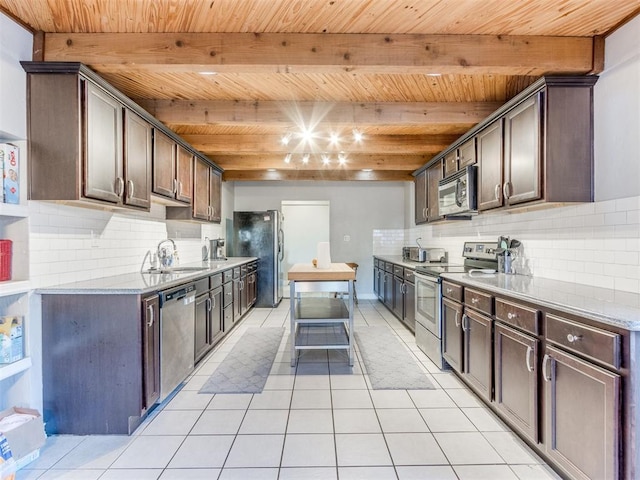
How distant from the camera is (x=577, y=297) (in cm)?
178

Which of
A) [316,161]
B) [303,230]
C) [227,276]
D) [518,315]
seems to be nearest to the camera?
[518,315]

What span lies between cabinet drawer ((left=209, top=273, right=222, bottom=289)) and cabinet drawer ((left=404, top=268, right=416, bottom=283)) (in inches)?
89.3

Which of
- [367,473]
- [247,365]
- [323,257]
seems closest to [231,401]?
[247,365]

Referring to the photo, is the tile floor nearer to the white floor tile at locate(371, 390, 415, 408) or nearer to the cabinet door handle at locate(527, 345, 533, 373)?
the white floor tile at locate(371, 390, 415, 408)

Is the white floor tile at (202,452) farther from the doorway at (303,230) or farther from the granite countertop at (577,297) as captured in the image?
the doorway at (303,230)

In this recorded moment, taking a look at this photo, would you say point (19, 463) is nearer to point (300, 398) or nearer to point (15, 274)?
point (15, 274)

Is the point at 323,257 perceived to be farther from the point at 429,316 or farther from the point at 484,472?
the point at 484,472

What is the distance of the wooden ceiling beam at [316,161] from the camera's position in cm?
520

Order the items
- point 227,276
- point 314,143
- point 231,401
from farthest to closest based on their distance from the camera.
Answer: point 314,143 < point 227,276 < point 231,401

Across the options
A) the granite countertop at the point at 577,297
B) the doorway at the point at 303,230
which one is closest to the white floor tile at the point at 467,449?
the granite countertop at the point at 577,297

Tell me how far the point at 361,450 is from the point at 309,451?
11.9 inches

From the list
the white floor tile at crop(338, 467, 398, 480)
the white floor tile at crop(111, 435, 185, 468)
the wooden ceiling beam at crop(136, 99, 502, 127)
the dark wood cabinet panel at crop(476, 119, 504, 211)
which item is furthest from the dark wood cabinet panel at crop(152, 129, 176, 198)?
the dark wood cabinet panel at crop(476, 119, 504, 211)

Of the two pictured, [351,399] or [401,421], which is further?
[351,399]

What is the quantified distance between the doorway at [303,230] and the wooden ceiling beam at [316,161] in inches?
63.4
